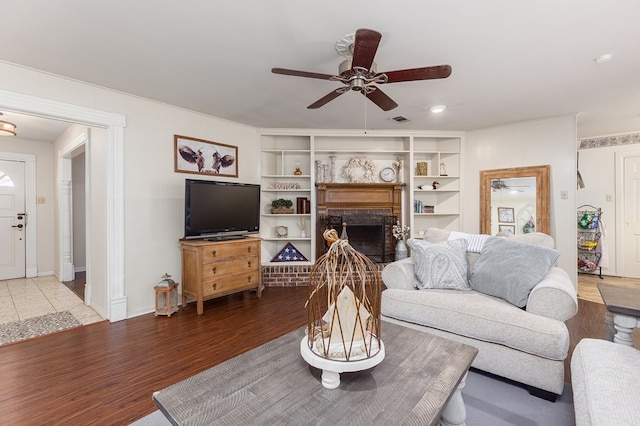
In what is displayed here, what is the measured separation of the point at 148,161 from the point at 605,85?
472cm

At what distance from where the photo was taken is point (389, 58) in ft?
7.54

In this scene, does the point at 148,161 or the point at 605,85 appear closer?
the point at 605,85

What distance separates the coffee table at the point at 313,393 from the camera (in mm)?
923

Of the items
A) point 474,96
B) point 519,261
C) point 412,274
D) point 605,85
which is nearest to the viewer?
point 519,261

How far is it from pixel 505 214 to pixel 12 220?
7.62 m

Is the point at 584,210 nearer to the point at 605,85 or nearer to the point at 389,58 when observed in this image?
the point at 605,85

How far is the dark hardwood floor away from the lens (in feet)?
5.51

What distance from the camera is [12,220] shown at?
15.3 feet

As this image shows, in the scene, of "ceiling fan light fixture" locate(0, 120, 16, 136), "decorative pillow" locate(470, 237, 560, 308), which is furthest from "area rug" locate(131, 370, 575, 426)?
"ceiling fan light fixture" locate(0, 120, 16, 136)

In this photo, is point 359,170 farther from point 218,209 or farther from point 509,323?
point 509,323

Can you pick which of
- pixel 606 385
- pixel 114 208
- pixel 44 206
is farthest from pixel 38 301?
pixel 606 385

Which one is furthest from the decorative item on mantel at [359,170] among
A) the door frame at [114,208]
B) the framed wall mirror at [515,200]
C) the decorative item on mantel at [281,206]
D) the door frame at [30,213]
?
the door frame at [30,213]

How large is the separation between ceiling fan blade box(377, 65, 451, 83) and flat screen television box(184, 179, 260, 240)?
230cm

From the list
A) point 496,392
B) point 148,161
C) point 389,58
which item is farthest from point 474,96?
point 148,161
